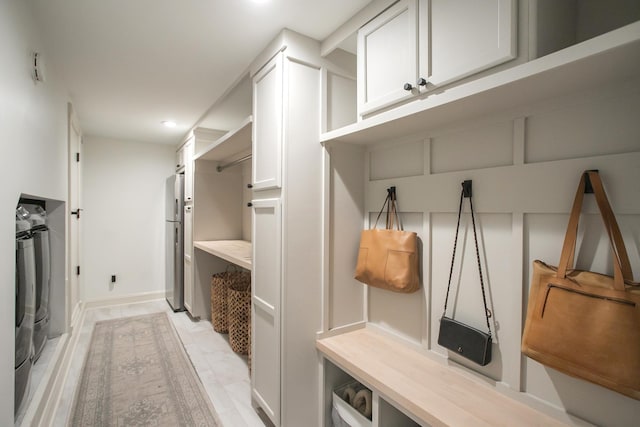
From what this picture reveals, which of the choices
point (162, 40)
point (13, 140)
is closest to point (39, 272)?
point (13, 140)

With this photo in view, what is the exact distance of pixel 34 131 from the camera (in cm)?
150

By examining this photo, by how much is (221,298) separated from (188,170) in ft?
5.31

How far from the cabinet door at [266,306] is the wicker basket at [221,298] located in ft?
4.32

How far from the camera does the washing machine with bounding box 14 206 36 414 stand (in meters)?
1.35

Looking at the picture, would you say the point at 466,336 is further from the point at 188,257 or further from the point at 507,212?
the point at 188,257

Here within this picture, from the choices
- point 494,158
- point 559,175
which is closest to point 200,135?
point 494,158

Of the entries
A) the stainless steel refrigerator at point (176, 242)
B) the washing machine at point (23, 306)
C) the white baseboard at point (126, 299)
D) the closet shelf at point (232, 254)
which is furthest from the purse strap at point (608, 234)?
the white baseboard at point (126, 299)

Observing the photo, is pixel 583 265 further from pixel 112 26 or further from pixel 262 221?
pixel 112 26

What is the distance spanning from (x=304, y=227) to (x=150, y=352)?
2228 millimetres

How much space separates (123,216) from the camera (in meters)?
4.29

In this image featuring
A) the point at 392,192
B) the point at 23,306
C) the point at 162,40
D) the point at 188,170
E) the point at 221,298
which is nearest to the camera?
the point at 23,306

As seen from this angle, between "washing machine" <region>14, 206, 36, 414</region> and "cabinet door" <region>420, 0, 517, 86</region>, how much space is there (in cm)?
199

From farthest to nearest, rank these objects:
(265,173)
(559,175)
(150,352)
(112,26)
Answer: (150,352)
(265,173)
(112,26)
(559,175)

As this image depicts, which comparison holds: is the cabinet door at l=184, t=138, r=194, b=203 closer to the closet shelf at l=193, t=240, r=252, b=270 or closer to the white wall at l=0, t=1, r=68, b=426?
the closet shelf at l=193, t=240, r=252, b=270
